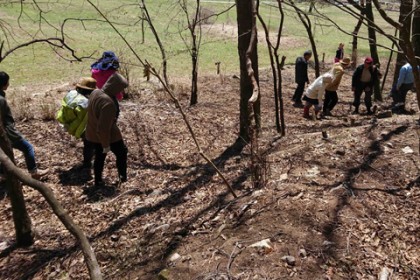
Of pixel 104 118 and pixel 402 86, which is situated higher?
pixel 104 118

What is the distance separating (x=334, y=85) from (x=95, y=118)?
17.9 feet

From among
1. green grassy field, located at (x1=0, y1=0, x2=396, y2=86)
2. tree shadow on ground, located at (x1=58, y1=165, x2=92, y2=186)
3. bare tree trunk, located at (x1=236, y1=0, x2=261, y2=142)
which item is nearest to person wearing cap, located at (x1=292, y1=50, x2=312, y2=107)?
green grassy field, located at (x1=0, y1=0, x2=396, y2=86)

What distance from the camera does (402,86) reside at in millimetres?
8273

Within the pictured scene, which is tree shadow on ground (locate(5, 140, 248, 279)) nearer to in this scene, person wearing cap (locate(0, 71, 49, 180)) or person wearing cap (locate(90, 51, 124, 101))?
person wearing cap (locate(0, 71, 49, 180))

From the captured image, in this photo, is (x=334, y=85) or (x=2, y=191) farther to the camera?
(x=334, y=85)

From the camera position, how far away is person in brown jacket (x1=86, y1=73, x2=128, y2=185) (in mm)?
4742

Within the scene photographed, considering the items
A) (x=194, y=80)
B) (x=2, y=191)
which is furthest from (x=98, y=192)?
(x=194, y=80)

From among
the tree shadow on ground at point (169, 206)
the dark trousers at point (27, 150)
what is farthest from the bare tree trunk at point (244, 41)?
the dark trousers at point (27, 150)

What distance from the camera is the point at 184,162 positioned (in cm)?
635

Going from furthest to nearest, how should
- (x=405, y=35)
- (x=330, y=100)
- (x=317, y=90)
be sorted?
(x=330, y=100), (x=317, y=90), (x=405, y=35)

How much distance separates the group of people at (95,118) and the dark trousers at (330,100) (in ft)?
16.6

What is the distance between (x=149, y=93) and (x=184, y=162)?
408 cm

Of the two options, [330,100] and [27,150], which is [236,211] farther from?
[330,100]

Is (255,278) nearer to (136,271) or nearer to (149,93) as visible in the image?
(136,271)
